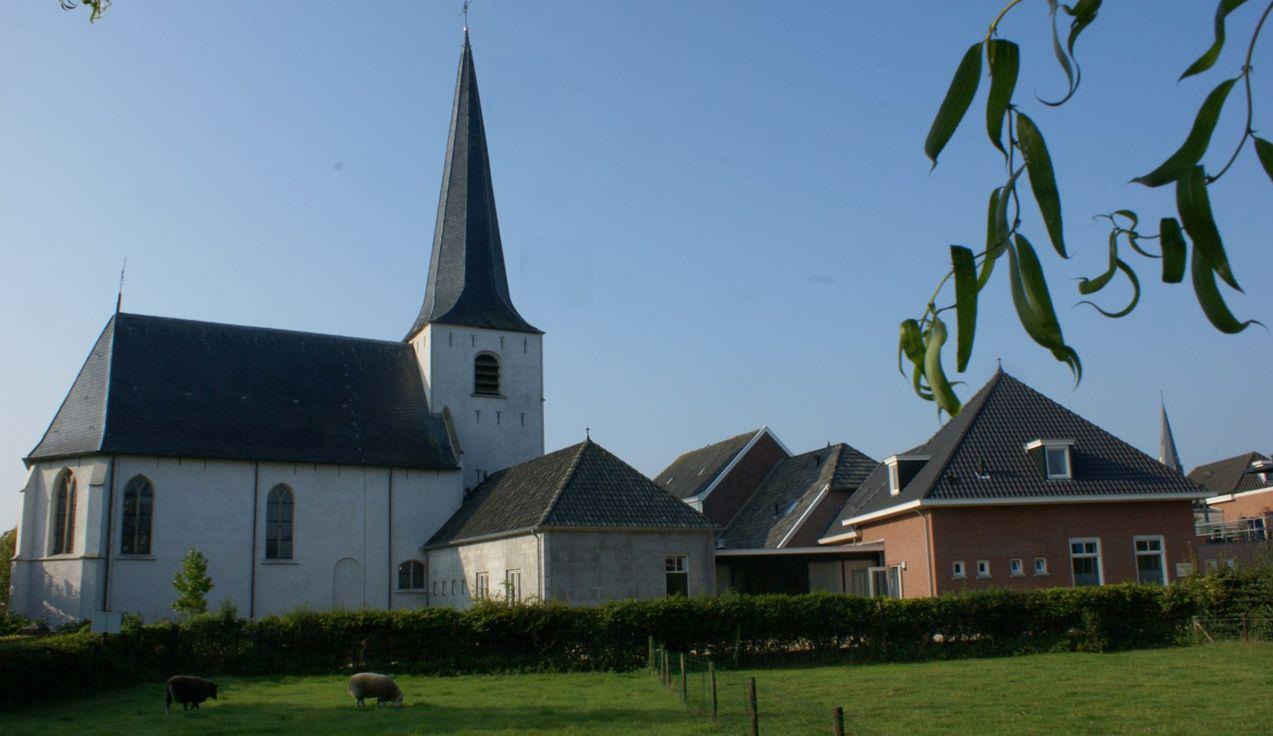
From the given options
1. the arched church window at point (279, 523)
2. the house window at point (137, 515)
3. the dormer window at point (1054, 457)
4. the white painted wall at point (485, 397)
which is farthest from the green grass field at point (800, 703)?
the white painted wall at point (485, 397)

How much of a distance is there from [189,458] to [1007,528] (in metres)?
23.4

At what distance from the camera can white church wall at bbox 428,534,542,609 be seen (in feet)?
89.7

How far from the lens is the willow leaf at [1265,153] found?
1.74m

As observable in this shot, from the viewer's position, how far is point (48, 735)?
1452cm

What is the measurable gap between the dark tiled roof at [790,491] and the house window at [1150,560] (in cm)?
1030

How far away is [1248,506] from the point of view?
54.3 m

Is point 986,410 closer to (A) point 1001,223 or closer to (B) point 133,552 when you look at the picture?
(B) point 133,552

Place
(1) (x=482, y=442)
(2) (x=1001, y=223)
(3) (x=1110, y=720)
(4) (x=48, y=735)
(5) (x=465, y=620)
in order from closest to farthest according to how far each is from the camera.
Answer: (2) (x=1001, y=223)
(3) (x=1110, y=720)
(4) (x=48, y=735)
(5) (x=465, y=620)
(1) (x=482, y=442)

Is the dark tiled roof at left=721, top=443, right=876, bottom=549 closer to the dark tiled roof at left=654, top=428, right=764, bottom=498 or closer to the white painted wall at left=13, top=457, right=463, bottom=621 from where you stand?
the dark tiled roof at left=654, top=428, right=764, bottom=498

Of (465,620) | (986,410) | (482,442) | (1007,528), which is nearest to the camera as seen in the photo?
(465,620)

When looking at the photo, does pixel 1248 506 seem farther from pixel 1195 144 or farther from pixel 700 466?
pixel 1195 144

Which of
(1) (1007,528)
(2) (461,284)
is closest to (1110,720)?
(1) (1007,528)

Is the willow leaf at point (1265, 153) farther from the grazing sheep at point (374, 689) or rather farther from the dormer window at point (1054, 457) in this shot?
the dormer window at point (1054, 457)

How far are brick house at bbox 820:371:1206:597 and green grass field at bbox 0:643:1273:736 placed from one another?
19.5 feet
